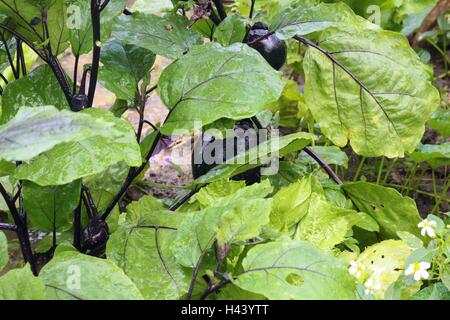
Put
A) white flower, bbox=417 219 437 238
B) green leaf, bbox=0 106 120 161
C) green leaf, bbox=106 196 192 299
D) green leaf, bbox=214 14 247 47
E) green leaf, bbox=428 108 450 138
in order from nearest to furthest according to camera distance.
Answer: green leaf, bbox=0 106 120 161
green leaf, bbox=106 196 192 299
white flower, bbox=417 219 437 238
green leaf, bbox=214 14 247 47
green leaf, bbox=428 108 450 138

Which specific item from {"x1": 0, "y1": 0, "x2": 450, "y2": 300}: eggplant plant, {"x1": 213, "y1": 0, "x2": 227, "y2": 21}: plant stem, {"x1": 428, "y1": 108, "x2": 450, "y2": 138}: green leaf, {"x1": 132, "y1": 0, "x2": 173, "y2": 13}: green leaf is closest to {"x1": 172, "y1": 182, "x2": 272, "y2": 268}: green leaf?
{"x1": 0, "y1": 0, "x2": 450, "y2": 300}: eggplant plant

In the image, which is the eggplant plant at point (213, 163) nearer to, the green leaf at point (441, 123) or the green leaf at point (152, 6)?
the green leaf at point (152, 6)

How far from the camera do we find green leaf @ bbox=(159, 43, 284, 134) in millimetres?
1049

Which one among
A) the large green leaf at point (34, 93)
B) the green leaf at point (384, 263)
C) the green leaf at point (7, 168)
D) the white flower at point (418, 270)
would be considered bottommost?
the green leaf at point (384, 263)

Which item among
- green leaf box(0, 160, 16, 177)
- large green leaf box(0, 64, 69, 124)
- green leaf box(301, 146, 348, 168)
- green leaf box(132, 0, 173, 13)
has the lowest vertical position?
green leaf box(301, 146, 348, 168)

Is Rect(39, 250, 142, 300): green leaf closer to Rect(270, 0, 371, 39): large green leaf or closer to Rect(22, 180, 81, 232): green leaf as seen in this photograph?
Rect(22, 180, 81, 232): green leaf

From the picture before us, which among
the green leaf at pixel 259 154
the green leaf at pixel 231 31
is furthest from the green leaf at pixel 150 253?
the green leaf at pixel 231 31

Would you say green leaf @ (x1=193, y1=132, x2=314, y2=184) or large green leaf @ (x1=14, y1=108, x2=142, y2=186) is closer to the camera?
large green leaf @ (x1=14, y1=108, x2=142, y2=186)

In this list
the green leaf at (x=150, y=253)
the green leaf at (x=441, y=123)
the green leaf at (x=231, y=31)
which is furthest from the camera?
the green leaf at (x=441, y=123)

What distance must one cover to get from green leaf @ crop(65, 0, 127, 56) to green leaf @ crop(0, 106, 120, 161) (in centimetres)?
41

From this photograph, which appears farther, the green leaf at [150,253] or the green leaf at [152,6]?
the green leaf at [152,6]

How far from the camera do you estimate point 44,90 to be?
118 cm

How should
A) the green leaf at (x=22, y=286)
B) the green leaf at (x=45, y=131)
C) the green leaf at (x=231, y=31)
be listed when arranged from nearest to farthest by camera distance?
1. the green leaf at (x=45, y=131)
2. the green leaf at (x=22, y=286)
3. the green leaf at (x=231, y=31)

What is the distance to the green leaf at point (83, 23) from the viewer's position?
3.77 feet
